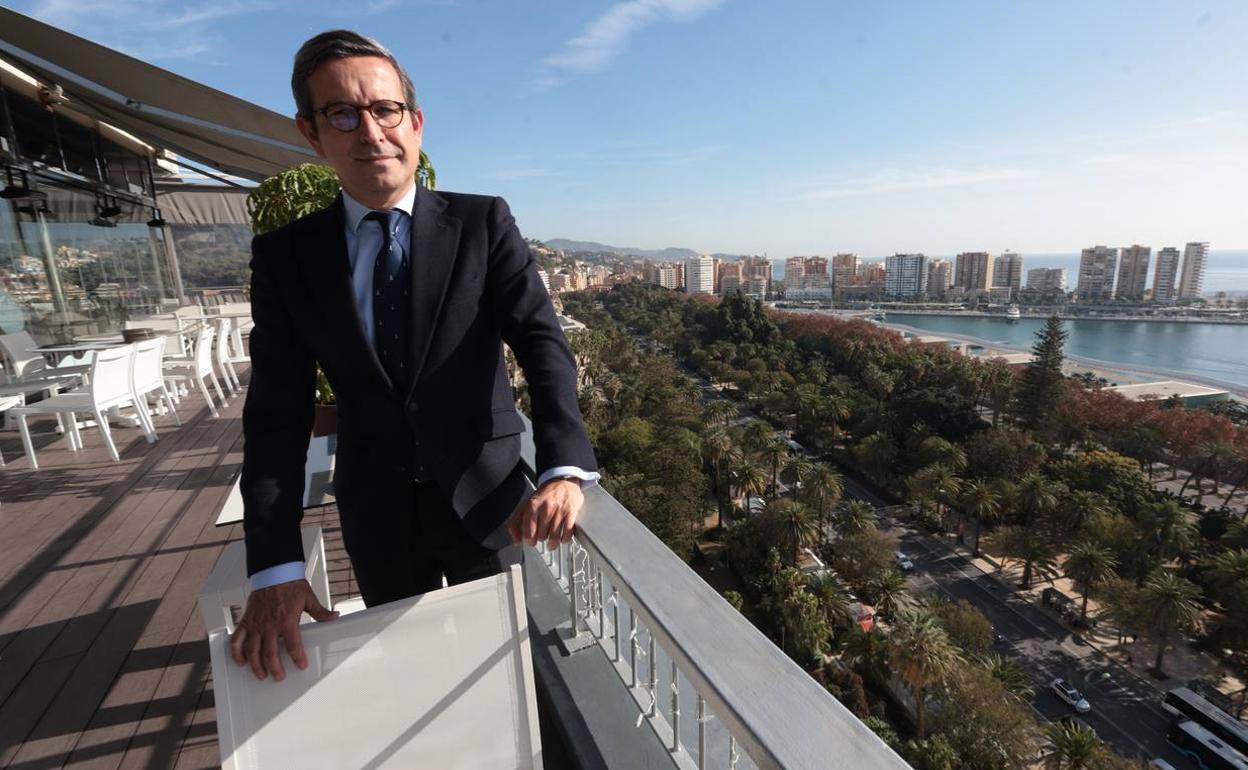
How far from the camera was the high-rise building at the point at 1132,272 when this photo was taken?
75438 millimetres

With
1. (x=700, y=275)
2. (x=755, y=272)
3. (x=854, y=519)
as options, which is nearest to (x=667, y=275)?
(x=700, y=275)

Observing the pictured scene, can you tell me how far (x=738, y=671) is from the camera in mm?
634

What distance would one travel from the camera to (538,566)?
2.00 metres

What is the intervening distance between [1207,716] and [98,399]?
70.4 ft

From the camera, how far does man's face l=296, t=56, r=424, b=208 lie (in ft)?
2.81

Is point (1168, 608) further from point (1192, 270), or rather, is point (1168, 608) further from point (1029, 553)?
point (1192, 270)

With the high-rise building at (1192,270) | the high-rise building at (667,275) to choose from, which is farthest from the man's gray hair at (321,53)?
the high-rise building at (1192,270)

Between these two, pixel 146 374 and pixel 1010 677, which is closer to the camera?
pixel 146 374

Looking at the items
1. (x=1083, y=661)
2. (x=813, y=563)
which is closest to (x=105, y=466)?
(x=813, y=563)

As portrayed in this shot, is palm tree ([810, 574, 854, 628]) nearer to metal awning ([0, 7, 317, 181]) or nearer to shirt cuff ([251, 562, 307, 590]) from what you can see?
metal awning ([0, 7, 317, 181])

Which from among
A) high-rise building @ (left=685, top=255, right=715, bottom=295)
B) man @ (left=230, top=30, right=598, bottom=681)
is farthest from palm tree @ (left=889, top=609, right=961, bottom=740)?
high-rise building @ (left=685, top=255, right=715, bottom=295)

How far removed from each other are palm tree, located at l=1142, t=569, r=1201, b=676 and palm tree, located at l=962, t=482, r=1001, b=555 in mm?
5558

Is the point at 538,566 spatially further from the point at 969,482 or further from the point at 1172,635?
the point at 969,482

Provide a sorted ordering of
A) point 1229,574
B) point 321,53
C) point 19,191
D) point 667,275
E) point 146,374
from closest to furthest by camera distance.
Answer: point 321,53 < point 146,374 < point 19,191 < point 1229,574 < point 667,275
